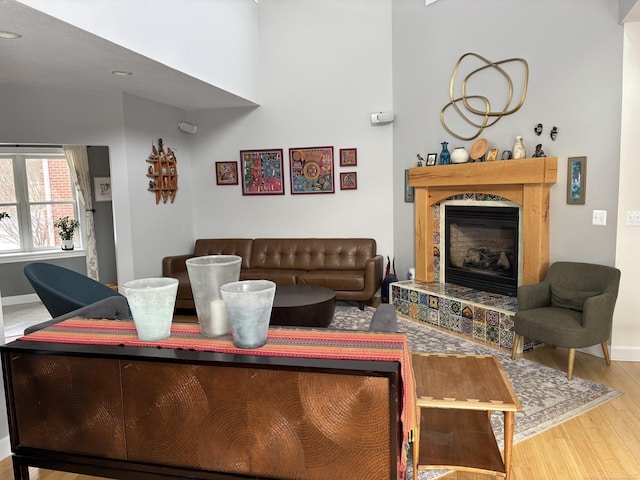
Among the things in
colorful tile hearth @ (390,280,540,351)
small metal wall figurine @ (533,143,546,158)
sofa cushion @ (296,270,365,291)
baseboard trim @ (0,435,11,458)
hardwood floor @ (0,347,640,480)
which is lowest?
hardwood floor @ (0,347,640,480)

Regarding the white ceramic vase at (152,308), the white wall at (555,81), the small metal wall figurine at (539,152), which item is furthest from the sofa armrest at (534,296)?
the white ceramic vase at (152,308)

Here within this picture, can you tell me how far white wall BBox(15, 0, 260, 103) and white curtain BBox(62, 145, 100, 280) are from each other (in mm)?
2686

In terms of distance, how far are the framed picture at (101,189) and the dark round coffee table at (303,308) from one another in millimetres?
3611

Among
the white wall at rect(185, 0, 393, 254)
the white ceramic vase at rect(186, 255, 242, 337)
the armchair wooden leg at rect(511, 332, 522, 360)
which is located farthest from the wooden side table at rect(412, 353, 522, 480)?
the white wall at rect(185, 0, 393, 254)

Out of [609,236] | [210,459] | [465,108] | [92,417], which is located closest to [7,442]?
[92,417]

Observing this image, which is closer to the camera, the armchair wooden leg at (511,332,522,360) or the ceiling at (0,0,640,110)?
the ceiling at (0,0,640,110)

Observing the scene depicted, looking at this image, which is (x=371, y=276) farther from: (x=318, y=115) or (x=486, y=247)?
(x=318, y=115)

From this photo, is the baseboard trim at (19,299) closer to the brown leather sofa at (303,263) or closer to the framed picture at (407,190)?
the brown leather sofa at (303,263)

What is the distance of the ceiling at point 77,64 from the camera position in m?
2.84

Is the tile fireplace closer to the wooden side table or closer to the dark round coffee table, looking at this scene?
the dark round coffee table

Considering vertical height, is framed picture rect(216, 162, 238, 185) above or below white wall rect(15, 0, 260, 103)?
below

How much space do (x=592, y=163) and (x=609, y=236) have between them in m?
0.60

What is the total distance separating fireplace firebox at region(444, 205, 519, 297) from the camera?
4535 mm

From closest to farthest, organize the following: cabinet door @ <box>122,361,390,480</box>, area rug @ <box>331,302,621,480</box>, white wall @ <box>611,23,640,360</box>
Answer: cabinet door @ <box>122,361,390,480</box>, area rug @ <box>331,302,621,480</box>, white wall @ <box>611,23,640,360</box>
